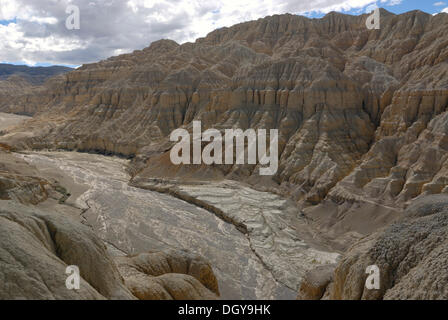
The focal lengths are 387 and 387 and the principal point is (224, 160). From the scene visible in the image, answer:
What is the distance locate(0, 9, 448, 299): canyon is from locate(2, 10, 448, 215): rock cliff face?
0.48 feet

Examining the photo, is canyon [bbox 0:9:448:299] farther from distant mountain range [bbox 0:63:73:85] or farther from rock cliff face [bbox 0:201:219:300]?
distant mountain range [bbox 0:63:73:85]

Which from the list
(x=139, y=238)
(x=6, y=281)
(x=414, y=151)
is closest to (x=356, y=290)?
(x=6, y=281)

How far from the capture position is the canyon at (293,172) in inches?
551

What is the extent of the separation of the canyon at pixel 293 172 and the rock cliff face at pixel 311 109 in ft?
0.48

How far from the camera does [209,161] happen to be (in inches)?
1451

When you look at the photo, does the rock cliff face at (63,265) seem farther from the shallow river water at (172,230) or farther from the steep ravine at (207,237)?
the steep ravine at (207,237)

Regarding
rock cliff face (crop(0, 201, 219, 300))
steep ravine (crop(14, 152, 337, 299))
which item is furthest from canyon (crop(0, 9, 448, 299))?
rock cliff face (crop(0, 201, 219, 300))

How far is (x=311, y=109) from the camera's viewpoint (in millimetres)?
37000

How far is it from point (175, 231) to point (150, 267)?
10761 mm

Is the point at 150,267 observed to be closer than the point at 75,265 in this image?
No

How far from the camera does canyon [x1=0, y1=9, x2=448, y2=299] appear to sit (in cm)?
1399

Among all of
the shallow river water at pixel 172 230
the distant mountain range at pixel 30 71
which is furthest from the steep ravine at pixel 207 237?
the distant mountain range at pixel 30 71

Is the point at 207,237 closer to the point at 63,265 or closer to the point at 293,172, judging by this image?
the point at 293,172
